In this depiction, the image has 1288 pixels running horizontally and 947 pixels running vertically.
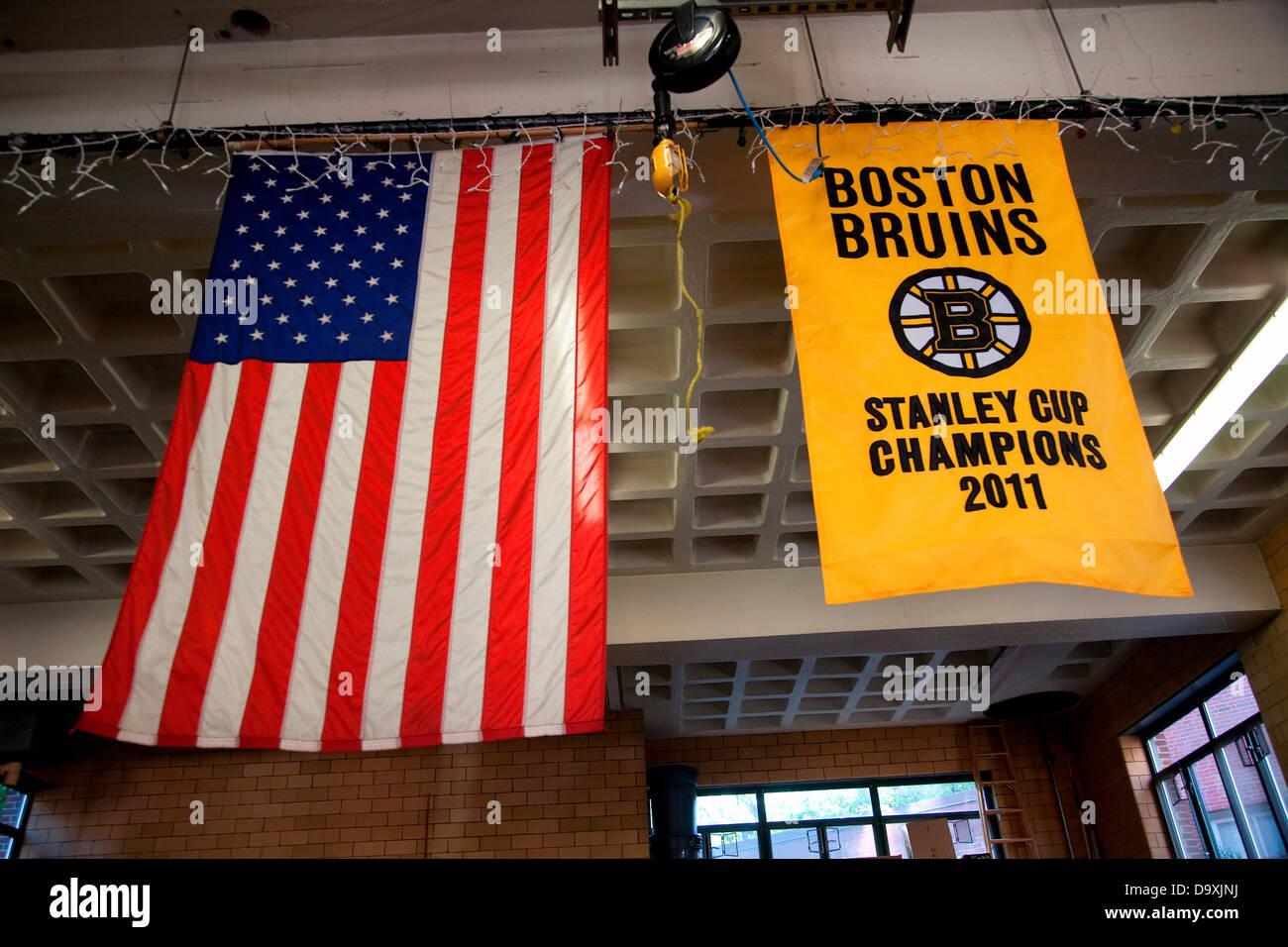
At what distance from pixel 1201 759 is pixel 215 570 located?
36.6 ft

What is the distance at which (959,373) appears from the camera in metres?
3.39

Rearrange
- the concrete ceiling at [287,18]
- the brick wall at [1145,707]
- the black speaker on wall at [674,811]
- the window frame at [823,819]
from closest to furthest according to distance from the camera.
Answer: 1. the concrete ceiling at [287,18]
2. the brick wall at [1145,707]
3. the black speaker on wall at [674,811]
4. the window frame at [823,819]

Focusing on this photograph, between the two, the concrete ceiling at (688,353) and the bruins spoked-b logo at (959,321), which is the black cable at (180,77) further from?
the bruins spoked-b logo at (959,321)

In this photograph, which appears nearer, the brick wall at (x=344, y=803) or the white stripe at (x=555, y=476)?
the white stripe at (x=555, y=476)

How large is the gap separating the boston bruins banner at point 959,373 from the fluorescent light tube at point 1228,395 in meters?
3.34

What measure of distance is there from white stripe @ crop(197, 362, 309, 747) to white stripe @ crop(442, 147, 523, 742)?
0.68m

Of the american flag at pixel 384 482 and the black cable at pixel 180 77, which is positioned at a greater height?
the black cable at pixel 180 77

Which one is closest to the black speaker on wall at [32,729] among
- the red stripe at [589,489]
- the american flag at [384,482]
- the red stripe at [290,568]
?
the american flag at [384,482]

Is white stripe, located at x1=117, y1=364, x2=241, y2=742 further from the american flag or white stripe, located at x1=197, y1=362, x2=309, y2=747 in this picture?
white stripe, located at x1=197, y1=362, x2=309, y2=747

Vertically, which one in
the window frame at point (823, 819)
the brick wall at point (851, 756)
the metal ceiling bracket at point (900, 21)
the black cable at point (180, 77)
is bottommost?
the window frame at point (823, 819)

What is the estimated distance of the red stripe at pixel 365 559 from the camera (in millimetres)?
2863

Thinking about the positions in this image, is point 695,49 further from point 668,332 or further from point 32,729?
point 32,729

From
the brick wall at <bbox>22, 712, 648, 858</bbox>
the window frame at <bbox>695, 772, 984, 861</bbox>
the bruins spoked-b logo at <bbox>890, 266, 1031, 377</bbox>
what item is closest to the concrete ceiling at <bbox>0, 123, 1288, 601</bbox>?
the bruins spoked-b logo at <bbox>890, 266, 1031, 377</bbox>

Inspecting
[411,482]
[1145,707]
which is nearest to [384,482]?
[411,482]
